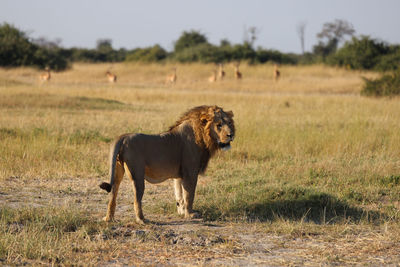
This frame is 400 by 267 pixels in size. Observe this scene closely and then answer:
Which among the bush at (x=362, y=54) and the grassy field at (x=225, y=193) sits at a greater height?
the bush at (x=362, y=54)

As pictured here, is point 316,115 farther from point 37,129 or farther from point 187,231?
point 187,231

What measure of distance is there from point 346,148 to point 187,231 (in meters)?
5.83

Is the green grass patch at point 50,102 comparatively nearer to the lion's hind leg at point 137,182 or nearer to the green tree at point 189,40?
the lion's hind leg at point 137,182

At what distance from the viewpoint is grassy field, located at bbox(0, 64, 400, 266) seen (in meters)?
4.93

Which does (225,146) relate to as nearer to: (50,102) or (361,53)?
(50,102)

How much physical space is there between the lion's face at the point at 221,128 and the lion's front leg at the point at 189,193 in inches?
19.8

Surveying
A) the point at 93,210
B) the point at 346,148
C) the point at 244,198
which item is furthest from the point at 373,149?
the point at 93,210

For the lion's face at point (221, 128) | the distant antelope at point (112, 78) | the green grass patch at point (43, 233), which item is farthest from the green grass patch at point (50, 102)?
the distant antelope at point (112, 78)

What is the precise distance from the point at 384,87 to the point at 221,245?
1745 centimetres

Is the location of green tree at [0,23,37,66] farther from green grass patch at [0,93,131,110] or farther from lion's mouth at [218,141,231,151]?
lion's mouth at [218,141,231,151]

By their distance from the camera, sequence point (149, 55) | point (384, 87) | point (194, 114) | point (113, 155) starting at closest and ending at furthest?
1. point (113, 155)
2. point (194, 114)
3. point (384, 87)
4. point (149, 55)

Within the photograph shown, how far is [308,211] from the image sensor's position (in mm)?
6508

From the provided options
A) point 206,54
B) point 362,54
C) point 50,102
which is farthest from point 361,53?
point 50,102

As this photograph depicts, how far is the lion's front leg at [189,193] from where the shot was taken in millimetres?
6090
